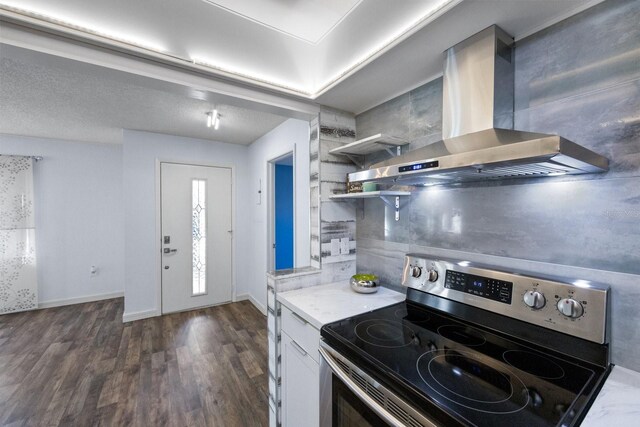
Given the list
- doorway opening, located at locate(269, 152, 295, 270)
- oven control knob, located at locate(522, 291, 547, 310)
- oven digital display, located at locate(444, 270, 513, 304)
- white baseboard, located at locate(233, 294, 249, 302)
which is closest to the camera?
oven control knob, located at locate(522, 291, 547, 310)

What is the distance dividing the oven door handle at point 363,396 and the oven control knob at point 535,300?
63 cm

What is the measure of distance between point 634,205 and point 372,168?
2.90 ft

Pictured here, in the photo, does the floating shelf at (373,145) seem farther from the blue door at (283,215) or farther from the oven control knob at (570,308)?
the blue door at (283,215)

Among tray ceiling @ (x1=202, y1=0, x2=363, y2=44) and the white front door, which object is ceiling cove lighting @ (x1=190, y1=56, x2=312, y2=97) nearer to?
tray ceiling @ (x1=202, y1=0, x2=363, y2=44)

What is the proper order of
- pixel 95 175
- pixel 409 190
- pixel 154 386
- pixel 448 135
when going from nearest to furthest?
1. pixel 448 135
2. pixel 409 190
3. pixel 154 386
4. pixel 95 175

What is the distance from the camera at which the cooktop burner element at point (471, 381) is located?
2.36 feet

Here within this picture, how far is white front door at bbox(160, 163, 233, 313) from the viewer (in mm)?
3643

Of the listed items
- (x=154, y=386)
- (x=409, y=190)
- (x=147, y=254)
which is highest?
(x=409, y=190)

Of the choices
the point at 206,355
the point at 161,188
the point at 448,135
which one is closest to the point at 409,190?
the point at 448,135

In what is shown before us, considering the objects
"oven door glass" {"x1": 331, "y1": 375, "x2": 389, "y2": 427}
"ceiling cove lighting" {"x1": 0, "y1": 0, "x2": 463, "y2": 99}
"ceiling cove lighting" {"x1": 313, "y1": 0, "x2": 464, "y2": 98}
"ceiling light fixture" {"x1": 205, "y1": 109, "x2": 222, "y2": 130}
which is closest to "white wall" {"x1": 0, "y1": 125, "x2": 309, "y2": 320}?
"ceiling light fixture" {"x1": 205, "y1": 109, "x2": 222, "y2": 130}

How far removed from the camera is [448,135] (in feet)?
3.97

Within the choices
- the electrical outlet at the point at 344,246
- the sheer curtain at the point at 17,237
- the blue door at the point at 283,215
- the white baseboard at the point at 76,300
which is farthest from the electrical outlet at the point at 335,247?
the sheer curtain at the point at 17,237

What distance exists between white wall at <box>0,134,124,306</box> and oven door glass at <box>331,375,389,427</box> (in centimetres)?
457

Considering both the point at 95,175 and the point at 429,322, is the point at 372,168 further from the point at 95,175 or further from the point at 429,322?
the point at 95,175
